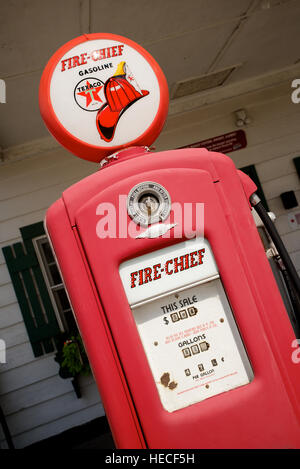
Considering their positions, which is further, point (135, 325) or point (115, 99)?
point (115, 99)

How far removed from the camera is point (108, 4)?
214 centimetres

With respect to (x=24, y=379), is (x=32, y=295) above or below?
above

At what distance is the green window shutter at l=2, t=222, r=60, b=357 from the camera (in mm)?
3566

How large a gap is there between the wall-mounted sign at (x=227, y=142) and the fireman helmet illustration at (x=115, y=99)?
2.87 meters

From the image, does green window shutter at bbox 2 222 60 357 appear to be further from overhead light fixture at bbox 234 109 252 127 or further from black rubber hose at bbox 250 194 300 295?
black rubber hose at bbox 250 194 300 295

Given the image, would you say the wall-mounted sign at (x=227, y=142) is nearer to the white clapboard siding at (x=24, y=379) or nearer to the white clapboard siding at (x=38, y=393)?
the white clapboard siding at (x=24, y=379)

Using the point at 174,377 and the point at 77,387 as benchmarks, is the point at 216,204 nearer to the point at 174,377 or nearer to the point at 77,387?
the point at 174,377

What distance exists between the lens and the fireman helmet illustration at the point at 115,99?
49.4 inches

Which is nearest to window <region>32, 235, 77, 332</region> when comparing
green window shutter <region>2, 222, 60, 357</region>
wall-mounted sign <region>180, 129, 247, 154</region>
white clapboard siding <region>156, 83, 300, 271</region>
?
green window shutter <region>2, 222, 60, 357</region>

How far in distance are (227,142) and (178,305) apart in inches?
130

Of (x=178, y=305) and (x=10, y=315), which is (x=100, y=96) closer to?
(x=178, y=305)

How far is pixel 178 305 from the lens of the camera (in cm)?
115

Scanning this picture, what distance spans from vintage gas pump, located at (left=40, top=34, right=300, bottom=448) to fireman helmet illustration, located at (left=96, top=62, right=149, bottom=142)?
175 millimetres

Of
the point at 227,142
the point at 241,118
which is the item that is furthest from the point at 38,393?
the point at 241,118
